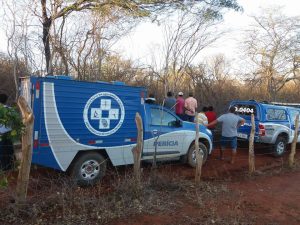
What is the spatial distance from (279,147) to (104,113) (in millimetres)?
6951

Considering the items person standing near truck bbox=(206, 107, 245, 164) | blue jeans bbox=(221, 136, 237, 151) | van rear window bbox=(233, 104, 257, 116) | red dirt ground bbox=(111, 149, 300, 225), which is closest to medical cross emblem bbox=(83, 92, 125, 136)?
red dirt ground bbox=(111, 149, 300, 225)

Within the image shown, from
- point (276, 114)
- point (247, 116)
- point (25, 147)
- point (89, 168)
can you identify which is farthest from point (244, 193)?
point (276, 114)

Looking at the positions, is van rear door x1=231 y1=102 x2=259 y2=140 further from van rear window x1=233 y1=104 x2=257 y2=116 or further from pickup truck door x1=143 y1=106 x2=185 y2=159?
pickup truck door x1=143 y1=106 x2=185 y2=159

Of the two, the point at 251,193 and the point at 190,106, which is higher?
the point at 190,106

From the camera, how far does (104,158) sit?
7898 millimetres

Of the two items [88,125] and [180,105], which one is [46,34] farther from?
[88,125]

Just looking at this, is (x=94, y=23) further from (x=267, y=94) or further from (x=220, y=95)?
(x=267, y=94)

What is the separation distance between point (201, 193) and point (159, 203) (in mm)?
1187

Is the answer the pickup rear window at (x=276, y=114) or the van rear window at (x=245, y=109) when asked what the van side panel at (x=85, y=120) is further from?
the pickup rear window at (x=276, y=114)

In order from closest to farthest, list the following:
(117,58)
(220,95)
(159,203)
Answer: (159,203) < (117,58) < (220,95)

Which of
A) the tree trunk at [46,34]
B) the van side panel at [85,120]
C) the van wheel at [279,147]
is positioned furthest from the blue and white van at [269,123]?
the tree trunk at [46,34]

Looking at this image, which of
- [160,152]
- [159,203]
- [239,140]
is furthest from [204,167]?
[159,203]

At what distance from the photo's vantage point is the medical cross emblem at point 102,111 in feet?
24.9

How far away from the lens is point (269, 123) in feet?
38.7
